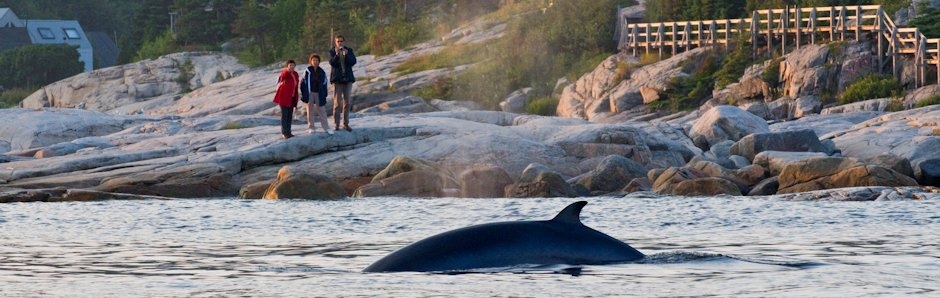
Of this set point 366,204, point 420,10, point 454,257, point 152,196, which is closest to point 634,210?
point 366,204

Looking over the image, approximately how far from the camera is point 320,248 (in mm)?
15461

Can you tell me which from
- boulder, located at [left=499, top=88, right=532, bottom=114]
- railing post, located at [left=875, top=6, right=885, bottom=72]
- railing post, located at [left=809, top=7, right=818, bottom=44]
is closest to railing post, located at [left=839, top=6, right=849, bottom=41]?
railing post, located at [left=809, top=7, right=818, bottom=44]

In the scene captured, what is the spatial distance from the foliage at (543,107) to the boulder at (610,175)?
2181cm

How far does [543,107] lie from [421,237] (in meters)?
32.1

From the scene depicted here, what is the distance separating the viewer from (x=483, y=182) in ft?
87.1

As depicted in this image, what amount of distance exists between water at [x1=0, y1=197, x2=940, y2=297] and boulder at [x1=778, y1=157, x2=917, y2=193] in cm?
200

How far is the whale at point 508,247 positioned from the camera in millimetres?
11156

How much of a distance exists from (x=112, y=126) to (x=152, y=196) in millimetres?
9758

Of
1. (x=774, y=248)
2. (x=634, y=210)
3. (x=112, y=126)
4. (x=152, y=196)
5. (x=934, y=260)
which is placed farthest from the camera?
(x=112, y=126)

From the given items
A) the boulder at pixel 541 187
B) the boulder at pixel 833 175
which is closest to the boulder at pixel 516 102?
the boulder at pixel 541 187

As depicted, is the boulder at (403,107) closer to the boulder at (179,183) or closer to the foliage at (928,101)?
the foliage at (928,101)

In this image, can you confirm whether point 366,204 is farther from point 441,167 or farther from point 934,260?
point 934,260

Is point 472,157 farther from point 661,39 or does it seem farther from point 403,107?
point 661,39

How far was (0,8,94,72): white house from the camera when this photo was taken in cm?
9719
